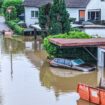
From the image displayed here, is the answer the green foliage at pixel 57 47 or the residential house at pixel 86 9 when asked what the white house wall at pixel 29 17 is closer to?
the residential house at pixel 86 9

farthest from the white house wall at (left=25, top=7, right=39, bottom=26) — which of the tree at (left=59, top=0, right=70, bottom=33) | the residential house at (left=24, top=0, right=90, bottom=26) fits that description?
the tree at (left=59, top=0, right=70, bottom=33)

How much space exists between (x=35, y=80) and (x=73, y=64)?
223 inches

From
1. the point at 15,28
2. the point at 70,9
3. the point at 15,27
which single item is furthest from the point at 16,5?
the point at 70,9

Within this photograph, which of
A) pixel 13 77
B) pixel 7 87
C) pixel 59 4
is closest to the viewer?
pixel 7 87

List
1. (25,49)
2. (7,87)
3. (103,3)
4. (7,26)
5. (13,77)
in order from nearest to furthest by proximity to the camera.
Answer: (7,87)
(13,77)
(25,49)
(103,3)
(7,26)

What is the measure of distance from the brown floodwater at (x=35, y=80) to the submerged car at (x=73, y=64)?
63cm

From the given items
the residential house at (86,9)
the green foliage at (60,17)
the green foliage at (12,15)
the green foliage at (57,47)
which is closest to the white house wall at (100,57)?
the green foliage at (57,47)

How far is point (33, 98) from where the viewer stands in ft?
123

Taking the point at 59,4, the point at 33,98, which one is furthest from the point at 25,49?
the point at 33,98

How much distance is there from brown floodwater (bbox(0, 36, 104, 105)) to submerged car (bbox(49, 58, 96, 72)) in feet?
2.05

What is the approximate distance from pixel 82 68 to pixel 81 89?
1120cm

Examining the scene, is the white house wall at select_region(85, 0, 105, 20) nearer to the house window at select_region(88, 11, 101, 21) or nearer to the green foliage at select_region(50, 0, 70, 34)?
the house window at select_region(88, 11, 101, 21)

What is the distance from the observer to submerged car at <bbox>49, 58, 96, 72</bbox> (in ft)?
156

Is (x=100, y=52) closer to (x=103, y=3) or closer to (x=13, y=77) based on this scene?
(x=13, y=77)
